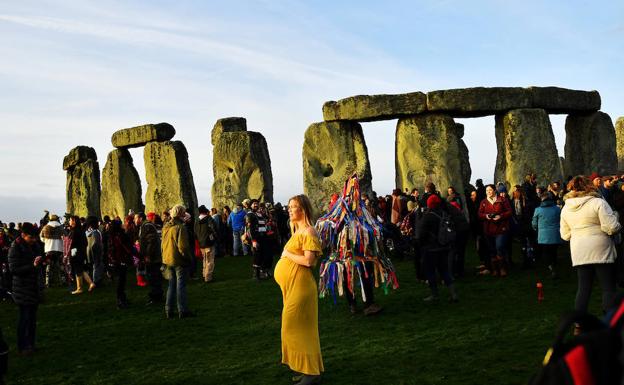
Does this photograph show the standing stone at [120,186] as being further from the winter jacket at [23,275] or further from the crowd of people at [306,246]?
the winter jacket at [23,275]

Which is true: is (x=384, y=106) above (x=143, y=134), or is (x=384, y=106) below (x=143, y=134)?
below

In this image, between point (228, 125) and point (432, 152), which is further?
point (228, 125)

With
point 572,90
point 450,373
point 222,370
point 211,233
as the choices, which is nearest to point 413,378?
point 450,373

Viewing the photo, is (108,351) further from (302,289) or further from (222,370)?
(302,289)

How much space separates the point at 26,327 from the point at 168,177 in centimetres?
1558

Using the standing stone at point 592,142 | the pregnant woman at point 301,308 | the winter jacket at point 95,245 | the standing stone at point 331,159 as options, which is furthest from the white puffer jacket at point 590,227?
the standing stone at point 592,142

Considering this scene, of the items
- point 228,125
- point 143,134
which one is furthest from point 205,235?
point 228,125

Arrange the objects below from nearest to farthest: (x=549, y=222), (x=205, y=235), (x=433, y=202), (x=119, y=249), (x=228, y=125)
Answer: (x=433, y=202) < (x=549, y=222) < (x=119, y=249) < (x=205, y=235) < (x=228, y=125)

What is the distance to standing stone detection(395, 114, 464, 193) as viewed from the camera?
1986 centimetres

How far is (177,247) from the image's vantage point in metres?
10.3

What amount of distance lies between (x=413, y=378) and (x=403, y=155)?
14406mm

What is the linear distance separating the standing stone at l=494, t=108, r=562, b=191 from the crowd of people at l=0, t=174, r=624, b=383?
3506 mm

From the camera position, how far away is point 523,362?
6598 mm

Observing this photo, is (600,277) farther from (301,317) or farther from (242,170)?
(242,170)
